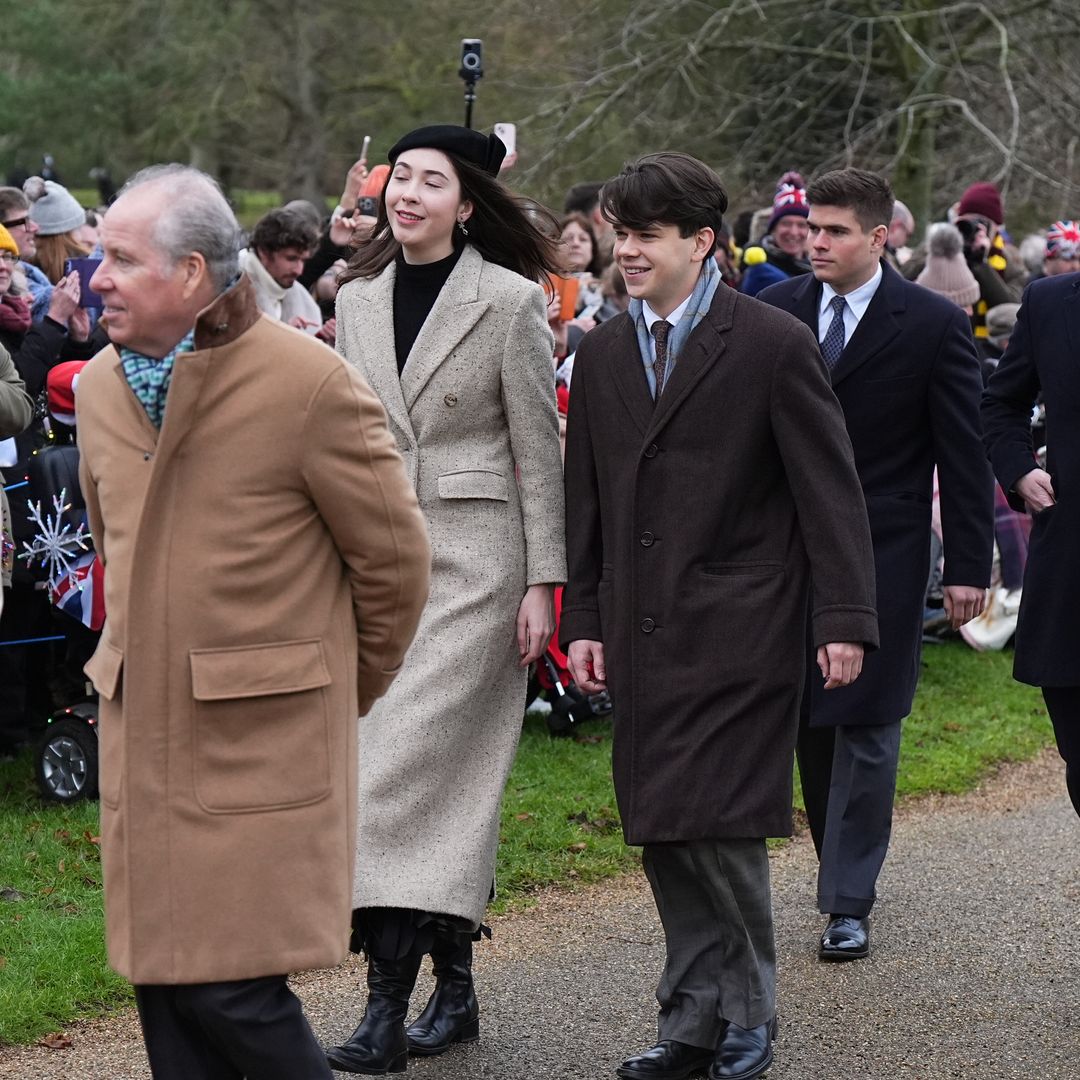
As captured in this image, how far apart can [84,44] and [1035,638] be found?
27.9 metres

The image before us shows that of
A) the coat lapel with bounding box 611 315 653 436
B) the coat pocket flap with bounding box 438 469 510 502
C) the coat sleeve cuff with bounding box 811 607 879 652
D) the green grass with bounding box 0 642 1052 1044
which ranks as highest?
the coat lapel with bounding box 611 315 653 436

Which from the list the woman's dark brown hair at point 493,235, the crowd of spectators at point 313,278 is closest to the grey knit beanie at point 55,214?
the crowd of spectators at point 313,278

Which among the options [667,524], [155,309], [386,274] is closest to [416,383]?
[386,274]

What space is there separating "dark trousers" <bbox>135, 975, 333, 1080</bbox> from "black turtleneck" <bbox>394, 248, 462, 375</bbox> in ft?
→ 6.08

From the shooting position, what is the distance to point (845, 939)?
17.4 ft

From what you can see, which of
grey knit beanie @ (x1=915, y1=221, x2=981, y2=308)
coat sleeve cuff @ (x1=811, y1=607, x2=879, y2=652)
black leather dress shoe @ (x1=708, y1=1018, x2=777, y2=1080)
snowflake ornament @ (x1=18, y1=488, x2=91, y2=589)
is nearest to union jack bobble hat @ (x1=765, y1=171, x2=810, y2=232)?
grey knit beanie @ (x1=915, y1=221, x2=981, y2=308)

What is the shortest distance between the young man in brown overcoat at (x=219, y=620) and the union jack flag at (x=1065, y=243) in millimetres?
7173

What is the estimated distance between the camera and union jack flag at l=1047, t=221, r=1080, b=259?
9602mm

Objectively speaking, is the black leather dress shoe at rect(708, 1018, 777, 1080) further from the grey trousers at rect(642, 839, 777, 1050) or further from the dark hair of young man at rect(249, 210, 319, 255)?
the dark hair of young man at rect(249, 210, 319, 255)

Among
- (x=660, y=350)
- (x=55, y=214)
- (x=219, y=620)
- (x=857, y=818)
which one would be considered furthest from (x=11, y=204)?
(x=219, y=620)

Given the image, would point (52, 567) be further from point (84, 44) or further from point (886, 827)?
point (84, 44)

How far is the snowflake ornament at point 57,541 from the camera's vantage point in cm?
650

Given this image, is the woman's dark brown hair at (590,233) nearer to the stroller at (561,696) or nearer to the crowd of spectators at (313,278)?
the crowd of spectators at (313,278)

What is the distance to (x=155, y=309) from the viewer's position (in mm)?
3090
